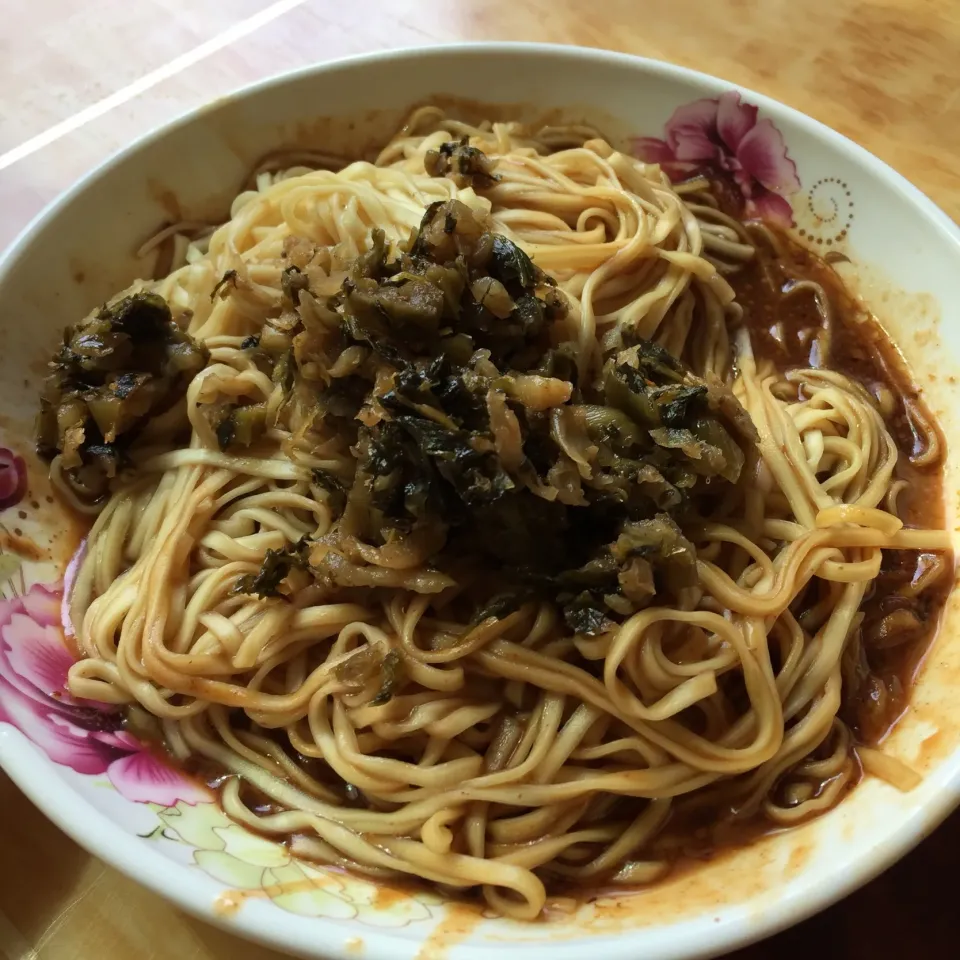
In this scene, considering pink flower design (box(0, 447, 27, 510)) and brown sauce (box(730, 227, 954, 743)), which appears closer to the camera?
Result: brown sauce (box(730, 227, 954, 743))

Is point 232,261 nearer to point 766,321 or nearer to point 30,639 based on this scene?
point 30,639

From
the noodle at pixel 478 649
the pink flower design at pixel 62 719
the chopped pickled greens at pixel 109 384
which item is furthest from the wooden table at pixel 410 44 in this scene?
the pink flower design at pixel 62 719

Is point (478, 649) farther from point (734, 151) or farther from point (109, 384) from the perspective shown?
point (734, 151)

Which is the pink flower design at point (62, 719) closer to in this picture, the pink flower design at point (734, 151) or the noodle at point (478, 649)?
the noodle at point (478, 649)

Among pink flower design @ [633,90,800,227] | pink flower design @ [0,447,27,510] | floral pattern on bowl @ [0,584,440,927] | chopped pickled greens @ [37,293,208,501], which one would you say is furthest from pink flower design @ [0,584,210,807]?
pink flower design @ [633,90,800,227]

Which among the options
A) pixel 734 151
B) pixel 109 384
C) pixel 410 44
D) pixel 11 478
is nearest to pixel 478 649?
pixel 109 384

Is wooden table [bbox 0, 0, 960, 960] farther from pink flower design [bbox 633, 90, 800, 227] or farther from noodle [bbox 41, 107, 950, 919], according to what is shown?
noodle [bbox 41, 107, 950, 919]
